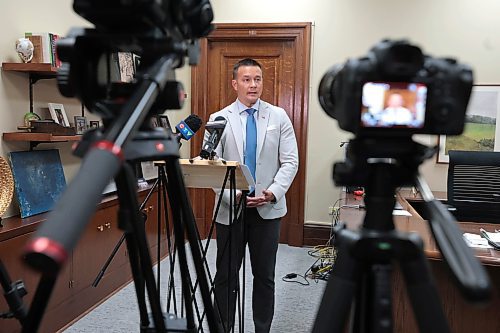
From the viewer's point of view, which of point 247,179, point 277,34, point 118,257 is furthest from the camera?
point 277,34

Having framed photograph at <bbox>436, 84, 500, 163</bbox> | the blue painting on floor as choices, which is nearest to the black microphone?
the blue painting on floor

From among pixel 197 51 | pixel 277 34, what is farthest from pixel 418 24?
pixel 197 51

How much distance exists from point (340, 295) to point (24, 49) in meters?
2.49

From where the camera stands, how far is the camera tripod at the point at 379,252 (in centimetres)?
77

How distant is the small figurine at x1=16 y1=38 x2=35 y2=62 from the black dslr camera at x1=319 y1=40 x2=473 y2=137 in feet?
7.88

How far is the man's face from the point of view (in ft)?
8.45

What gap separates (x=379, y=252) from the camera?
0.77 meters

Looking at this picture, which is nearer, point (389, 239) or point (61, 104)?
point (389, 239)

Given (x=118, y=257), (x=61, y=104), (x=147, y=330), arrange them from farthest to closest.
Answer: (x=118, y=257)
(x=61, y=104)
(x=147, y=330)

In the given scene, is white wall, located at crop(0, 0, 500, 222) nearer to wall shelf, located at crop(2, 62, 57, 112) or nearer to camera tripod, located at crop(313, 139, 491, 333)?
wall shelf, located at crop(2, 62, 57, 112)

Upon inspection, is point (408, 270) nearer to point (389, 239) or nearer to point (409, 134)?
point (389, 239)

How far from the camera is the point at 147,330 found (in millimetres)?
956

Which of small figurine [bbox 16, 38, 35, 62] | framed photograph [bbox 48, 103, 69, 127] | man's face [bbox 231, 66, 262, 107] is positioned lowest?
framed photograph [bbox 48, 103, 69, 127]

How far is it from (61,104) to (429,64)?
2.76 m
